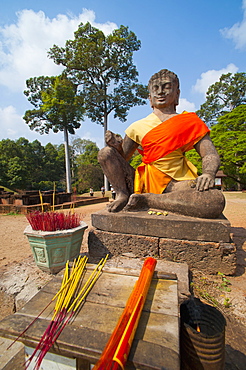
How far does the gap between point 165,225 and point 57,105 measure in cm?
1631

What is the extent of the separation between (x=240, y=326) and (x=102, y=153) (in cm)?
214

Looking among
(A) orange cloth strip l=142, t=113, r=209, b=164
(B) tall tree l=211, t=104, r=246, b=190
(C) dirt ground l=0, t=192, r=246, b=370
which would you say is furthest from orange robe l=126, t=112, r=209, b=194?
(B) tall tree l=211, t=104, r=246, b=190

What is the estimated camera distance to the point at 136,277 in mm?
1319

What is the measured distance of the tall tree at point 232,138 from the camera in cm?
1420

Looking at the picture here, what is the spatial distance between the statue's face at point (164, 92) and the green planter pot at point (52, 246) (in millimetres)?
1946

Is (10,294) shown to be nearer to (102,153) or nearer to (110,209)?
(110,209)

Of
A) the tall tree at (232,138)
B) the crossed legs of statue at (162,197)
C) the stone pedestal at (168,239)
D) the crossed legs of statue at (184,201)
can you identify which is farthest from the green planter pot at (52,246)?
the tall tree at (232,138)

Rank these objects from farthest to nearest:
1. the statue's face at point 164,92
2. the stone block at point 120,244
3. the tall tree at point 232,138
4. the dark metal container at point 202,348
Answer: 1. the tall tree at point 232,138
2. the statue's face at point 164,92
3. the stone block at point 120,244
4. the dark metal container at point 202,348

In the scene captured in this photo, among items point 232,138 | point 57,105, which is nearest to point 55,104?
point 57,105

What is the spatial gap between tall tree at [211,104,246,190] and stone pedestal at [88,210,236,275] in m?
13.3

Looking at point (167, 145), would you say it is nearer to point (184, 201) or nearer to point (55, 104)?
point (184, 201)

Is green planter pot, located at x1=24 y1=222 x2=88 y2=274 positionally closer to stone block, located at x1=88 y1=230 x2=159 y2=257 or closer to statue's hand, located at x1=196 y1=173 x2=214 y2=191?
stone block, located at x1=88 y1=230 x2=159 y2=257

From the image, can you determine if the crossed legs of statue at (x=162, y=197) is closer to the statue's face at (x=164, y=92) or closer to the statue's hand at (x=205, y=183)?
the statue's hand at (x=205, y=183)

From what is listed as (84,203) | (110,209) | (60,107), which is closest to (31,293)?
(110,209)
